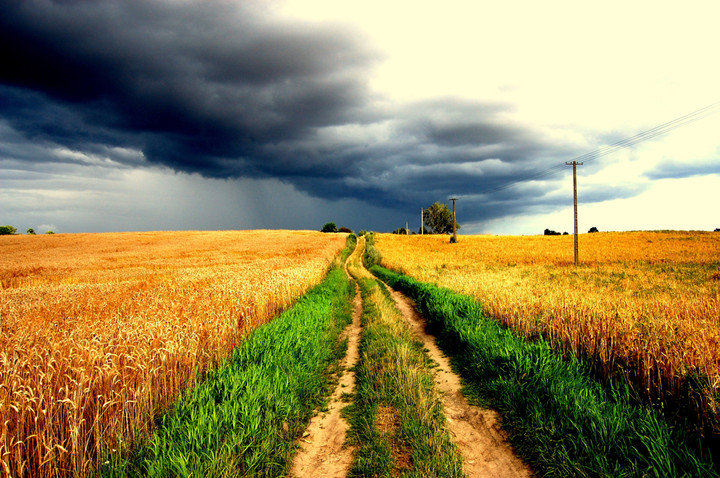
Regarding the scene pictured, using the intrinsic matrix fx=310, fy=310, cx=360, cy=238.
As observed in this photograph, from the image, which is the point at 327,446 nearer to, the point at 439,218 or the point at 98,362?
the point at 98,362

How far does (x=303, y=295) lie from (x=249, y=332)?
21.0 feet

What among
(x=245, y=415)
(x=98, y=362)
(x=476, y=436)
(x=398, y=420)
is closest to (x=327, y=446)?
(x=398, y=420)

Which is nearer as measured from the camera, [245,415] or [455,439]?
[245,415]

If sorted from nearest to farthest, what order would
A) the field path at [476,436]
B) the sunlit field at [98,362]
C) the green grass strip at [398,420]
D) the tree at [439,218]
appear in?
1. the sunlit field at [98,362]
2. the green grass strip at [398,420]
3. the field path at [476,436]
4. the tree at [439,218]

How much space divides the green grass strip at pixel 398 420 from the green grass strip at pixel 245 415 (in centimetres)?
100

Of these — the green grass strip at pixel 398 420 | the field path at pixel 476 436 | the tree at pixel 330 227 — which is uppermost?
the tree at pixel 330 227

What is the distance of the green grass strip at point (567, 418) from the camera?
3943 mm

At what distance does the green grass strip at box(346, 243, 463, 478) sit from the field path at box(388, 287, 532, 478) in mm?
244

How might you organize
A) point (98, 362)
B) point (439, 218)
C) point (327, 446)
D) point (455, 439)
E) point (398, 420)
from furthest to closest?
1. point (439, 218)
2. point (398, 420)
3. point (455, 439)
4. point (327, 446)
5. point (98, 362)

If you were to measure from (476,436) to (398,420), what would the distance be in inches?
51.2

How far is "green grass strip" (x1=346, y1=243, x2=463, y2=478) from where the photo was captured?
4.25m

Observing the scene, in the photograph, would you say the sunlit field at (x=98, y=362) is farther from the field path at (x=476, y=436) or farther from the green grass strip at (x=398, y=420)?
the field path at (x=476, y=436)

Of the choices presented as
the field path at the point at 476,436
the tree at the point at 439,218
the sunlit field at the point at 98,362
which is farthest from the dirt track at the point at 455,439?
the tree at the point at 439,218

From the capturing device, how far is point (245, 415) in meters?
4.79
